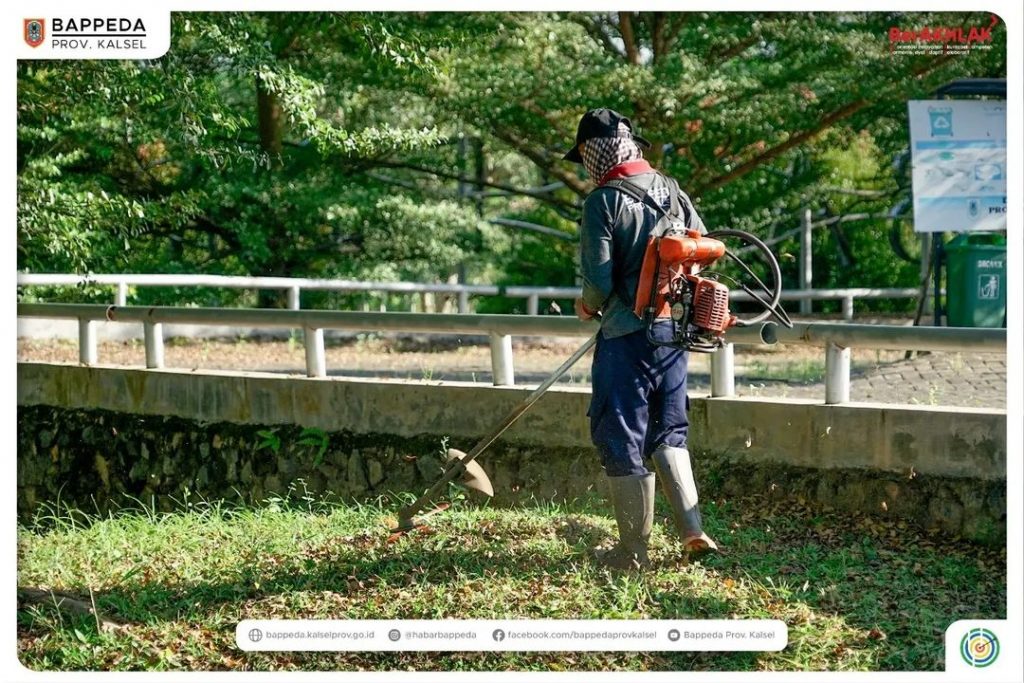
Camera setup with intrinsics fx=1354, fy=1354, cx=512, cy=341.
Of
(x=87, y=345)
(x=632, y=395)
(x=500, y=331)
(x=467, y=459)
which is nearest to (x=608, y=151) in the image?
(x=632, y=395)

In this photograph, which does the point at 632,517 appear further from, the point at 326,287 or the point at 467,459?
the point at 326,287

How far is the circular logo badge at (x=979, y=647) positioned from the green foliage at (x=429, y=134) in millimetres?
3710

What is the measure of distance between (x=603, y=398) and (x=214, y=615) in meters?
1.94

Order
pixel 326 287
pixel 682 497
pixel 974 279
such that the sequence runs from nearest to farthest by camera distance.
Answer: pixel 682 497, pixel 974 279, pixel 326 287

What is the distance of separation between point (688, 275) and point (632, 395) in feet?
1.94

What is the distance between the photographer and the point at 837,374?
21.7ft

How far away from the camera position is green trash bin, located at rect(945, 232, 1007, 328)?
9430 mm

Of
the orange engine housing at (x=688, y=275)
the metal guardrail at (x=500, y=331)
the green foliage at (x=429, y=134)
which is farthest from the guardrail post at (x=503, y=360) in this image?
the orange engine housing at (x=688, y=275)

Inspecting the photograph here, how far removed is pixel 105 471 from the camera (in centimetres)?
928

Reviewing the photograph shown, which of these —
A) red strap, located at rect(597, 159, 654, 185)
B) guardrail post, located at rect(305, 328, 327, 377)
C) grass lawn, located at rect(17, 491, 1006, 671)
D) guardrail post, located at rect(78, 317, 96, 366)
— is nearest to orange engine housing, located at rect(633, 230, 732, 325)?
red strap, located at rect(597, 159, 654, 185)

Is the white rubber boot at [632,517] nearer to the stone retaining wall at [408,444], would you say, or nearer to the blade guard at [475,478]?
the blade guard at [475,478]

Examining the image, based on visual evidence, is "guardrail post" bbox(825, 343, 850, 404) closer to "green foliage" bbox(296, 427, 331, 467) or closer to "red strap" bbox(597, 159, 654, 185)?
"red strap" bbox(597, 159, 654, 185)

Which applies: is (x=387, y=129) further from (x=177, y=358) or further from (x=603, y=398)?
(x=603, y=398)
